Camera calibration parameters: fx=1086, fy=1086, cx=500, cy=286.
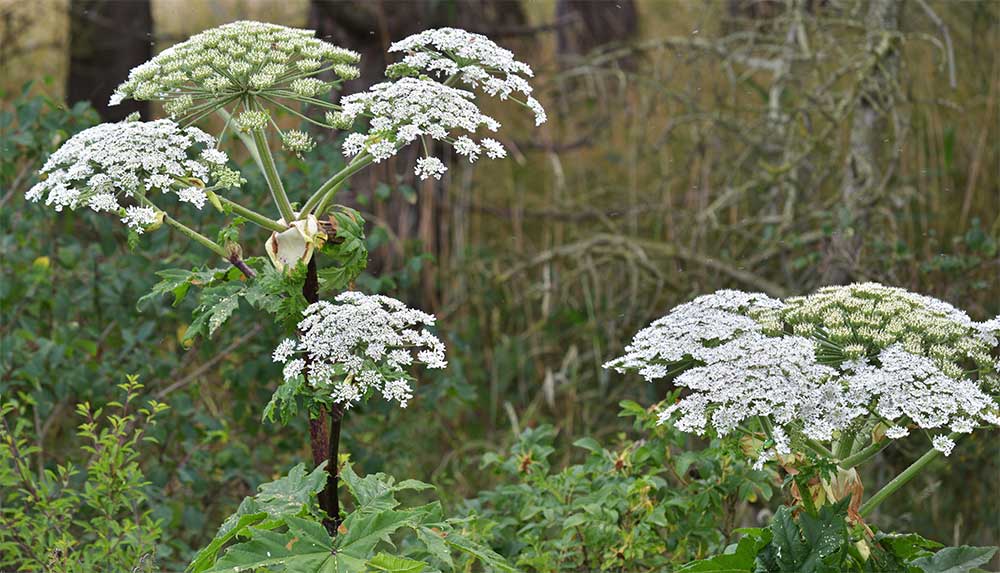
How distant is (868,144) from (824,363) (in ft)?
9.21

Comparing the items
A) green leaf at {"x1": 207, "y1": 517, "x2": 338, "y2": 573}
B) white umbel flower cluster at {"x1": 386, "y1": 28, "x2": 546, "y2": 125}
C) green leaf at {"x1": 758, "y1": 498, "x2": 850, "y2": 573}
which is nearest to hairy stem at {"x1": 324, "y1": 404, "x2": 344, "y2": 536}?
green leaf at {"x1": 207, "y1": 517, "x2": 338, "y2": 573}

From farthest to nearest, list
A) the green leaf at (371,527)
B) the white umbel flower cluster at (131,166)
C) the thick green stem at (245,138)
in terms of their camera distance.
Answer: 1. the thick green stem at (245,138)
2. the white umbel flower cluster at (131,166)
3. the green leaf at (371,527)

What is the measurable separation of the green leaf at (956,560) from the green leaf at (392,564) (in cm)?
112

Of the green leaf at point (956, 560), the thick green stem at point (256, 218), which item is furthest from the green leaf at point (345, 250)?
the green leaf at point (956, 560)

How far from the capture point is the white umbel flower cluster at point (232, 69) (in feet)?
7.87

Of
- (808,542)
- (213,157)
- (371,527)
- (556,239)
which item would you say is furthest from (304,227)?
(556,239)

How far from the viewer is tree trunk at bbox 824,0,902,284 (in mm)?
4703

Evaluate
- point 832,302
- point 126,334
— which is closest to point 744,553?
point 832,302

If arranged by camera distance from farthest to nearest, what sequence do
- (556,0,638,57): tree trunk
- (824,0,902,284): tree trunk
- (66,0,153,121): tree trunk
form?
1. (556,0,638,57): tree trunk
2. (66,0,153,121): tree trunk
3. (824,0,902,284): tree trunk

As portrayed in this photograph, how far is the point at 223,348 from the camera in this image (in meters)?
4.45

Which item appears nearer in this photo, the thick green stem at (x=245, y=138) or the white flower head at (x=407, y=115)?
the white flower head at (x=407, y=115)

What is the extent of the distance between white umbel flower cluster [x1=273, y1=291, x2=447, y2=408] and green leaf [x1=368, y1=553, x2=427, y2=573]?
311 millimetres

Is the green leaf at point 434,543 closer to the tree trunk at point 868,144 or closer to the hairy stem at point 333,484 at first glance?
the hairy stem at point 333,484

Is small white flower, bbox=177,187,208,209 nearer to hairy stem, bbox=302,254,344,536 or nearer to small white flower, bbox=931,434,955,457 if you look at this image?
hairy stem, bbox=302,254,344,536
